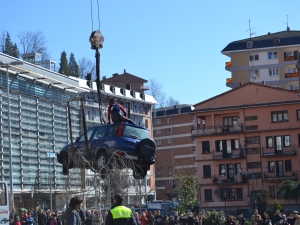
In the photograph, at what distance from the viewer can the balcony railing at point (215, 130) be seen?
74650 mm

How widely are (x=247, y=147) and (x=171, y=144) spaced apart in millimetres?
34955

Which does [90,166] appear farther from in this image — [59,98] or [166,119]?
[166,119]

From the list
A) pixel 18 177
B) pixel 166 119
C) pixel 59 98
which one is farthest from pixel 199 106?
pixel 166 119

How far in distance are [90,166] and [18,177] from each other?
38.1 metres

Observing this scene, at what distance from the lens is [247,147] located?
7412cm

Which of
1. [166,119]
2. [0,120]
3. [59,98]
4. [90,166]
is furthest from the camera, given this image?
[166,119]

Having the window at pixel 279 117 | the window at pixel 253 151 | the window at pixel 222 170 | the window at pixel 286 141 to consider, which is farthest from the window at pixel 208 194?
the window at pixel 279 117

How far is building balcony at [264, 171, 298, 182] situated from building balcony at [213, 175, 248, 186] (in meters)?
2.16

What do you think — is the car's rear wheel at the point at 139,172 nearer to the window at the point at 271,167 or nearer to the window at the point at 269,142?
the window at the point at 271,167

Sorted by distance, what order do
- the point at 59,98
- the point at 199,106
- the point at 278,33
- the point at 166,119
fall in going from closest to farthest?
the point at 59,98
the point at 199,106
the point at 278,33
the point at 166,119

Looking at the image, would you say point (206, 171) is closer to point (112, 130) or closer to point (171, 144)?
point (171, 144)

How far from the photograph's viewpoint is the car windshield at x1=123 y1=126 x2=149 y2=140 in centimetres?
2155

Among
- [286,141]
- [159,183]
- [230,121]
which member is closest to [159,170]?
[159,183]

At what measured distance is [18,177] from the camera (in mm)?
58469
